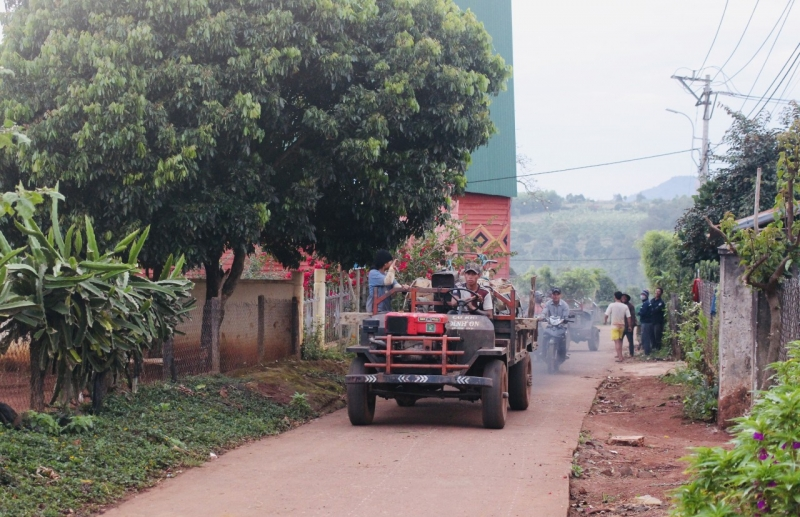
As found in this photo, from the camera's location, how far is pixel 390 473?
25.9 feet

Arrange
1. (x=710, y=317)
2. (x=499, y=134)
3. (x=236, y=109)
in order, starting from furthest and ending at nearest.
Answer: (x=499, y=134) → (x=710, y=317) → (x=236, y=109)

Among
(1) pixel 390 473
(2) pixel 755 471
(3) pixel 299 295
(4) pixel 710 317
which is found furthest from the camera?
(3) pixel 299 295

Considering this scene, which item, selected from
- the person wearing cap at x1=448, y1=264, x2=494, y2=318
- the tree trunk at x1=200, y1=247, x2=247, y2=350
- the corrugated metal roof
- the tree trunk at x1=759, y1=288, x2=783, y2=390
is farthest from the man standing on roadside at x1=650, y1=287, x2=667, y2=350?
the tree trunk at x1=759, y1=288, x2=783, y2=390

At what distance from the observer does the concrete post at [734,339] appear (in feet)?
33.4

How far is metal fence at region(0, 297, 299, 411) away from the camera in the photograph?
8820 millimetres

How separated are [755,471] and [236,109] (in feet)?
28.4

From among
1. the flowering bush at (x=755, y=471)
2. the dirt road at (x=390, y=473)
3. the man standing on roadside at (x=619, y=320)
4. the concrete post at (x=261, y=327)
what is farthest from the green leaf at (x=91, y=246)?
the man standing on roadside at (x=619, y=320)

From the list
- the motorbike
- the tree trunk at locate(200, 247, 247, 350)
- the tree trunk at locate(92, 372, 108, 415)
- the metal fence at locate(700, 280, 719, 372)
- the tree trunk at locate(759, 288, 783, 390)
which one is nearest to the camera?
the tree trunk at locate(759, 288, 783, 390)

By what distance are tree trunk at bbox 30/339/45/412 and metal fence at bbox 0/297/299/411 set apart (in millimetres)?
84

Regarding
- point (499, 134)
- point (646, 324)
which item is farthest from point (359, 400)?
point (499, 134)

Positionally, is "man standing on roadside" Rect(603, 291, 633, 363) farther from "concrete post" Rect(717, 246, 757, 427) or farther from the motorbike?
"concrete post" Rect(717, 246, 757, 427)

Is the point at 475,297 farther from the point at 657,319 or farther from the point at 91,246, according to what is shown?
the point at 657,319

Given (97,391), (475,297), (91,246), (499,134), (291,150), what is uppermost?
(499,134)

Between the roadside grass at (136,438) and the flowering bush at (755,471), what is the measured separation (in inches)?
169
